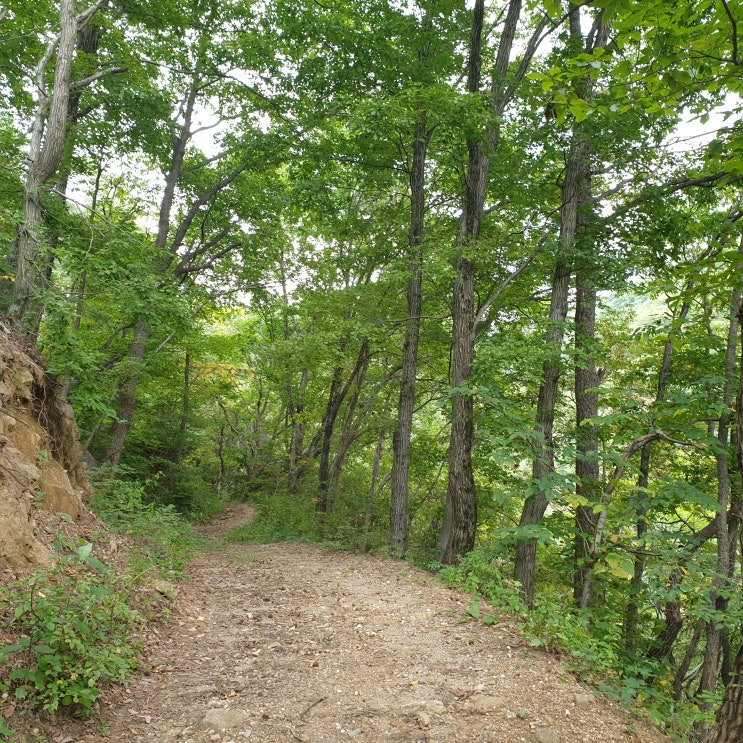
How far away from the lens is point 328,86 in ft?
32.8

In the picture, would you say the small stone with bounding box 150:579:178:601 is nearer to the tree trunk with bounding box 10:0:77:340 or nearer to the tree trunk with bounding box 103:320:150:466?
the tree trunk with bounding box 10:0:77:340

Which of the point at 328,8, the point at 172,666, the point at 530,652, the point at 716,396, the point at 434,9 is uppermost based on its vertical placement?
the point at 328,8

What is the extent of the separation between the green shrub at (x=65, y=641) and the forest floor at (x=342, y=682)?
6.4 inches

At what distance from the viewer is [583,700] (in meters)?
3.84

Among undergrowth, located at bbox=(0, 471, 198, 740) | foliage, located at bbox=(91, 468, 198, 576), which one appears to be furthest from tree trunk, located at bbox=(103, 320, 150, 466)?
undergrowth, located at bbox=(0, 471, 198, 740)

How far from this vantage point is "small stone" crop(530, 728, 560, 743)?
333 cm

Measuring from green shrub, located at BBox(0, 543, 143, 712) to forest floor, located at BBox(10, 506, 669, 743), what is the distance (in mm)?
162

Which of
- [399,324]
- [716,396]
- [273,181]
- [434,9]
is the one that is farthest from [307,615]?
[273,181]

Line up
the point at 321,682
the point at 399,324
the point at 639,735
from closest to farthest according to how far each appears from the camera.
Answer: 1. the point at 639,735
2. the point at 321,682
3. the point at 399,324

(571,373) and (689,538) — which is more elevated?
(571,373)

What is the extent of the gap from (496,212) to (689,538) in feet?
29.7

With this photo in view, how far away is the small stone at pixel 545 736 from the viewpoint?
3.33 metres

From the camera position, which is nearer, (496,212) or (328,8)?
(328,8)

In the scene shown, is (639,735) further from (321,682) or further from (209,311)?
(209,311)
